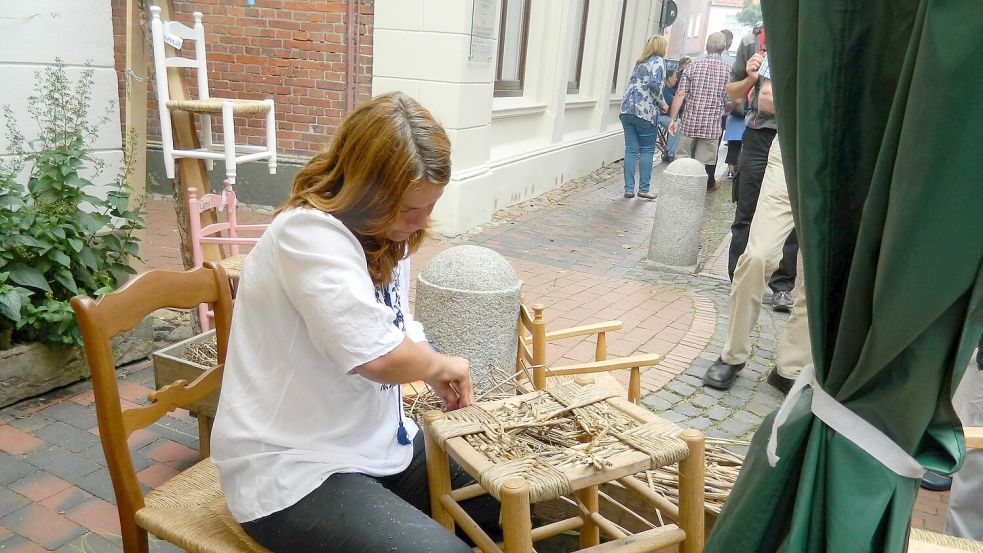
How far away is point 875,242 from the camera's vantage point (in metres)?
1.02

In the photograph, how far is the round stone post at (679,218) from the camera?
6.00m

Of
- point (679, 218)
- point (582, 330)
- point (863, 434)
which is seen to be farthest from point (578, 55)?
point (863, 434)

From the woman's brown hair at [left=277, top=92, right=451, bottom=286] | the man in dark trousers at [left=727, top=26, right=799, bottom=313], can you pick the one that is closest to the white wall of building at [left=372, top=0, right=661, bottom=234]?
the man in dark trousers at [left=727, top=26, right=799, bottom=313]

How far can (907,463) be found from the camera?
1126mm

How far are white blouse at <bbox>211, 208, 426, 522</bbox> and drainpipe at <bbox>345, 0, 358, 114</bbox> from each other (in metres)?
5.36

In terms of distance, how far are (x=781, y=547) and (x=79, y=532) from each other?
2253 mm

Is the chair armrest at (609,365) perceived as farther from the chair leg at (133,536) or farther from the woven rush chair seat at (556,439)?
the chair leg at (133,536)

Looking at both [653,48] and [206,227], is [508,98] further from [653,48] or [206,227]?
[206,227]

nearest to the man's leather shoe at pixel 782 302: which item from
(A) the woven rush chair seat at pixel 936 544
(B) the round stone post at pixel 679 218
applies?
(B) the round stone post at pixel 679 218

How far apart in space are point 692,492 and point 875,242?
983 millimetres

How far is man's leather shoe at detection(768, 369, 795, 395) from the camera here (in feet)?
12.7

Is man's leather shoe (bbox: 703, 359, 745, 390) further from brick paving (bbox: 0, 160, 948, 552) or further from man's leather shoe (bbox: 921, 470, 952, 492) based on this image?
man's leather shoe (bbox: 921, 470, 952, 492)

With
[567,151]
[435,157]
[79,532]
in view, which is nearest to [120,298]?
[435,157]

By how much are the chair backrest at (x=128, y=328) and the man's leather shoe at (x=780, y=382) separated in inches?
115
